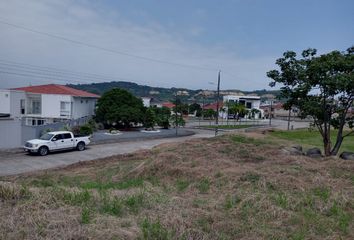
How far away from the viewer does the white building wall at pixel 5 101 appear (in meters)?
35.7

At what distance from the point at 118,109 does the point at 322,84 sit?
94.1 ft

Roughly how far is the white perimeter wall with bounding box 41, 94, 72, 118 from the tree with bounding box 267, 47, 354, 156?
29.2 metres

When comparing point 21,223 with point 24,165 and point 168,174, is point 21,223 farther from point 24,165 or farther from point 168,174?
point 24,165

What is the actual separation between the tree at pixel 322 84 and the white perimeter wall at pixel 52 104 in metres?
29.2

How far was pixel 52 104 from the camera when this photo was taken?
39.9m

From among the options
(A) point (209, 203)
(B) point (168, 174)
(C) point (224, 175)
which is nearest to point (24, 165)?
(B) point (168, 174)

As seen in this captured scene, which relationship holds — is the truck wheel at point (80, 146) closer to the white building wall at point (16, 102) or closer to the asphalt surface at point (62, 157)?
the asphalt surface at point (62, 157)

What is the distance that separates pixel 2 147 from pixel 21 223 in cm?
2110

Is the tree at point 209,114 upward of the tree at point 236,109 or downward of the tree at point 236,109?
downward

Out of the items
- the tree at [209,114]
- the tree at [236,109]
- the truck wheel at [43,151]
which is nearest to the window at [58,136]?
the truck wheel at [43,151]

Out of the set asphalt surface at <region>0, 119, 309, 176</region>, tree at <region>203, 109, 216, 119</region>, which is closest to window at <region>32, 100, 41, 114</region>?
asphalt surface at <region>0, 119, 309, 176</region>

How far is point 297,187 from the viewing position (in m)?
8.73

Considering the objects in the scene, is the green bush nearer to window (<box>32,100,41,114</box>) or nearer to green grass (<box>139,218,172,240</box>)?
window (<box>32,100,41,114</box>)

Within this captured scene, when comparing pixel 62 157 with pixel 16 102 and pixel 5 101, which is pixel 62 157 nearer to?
pixel 5 101
